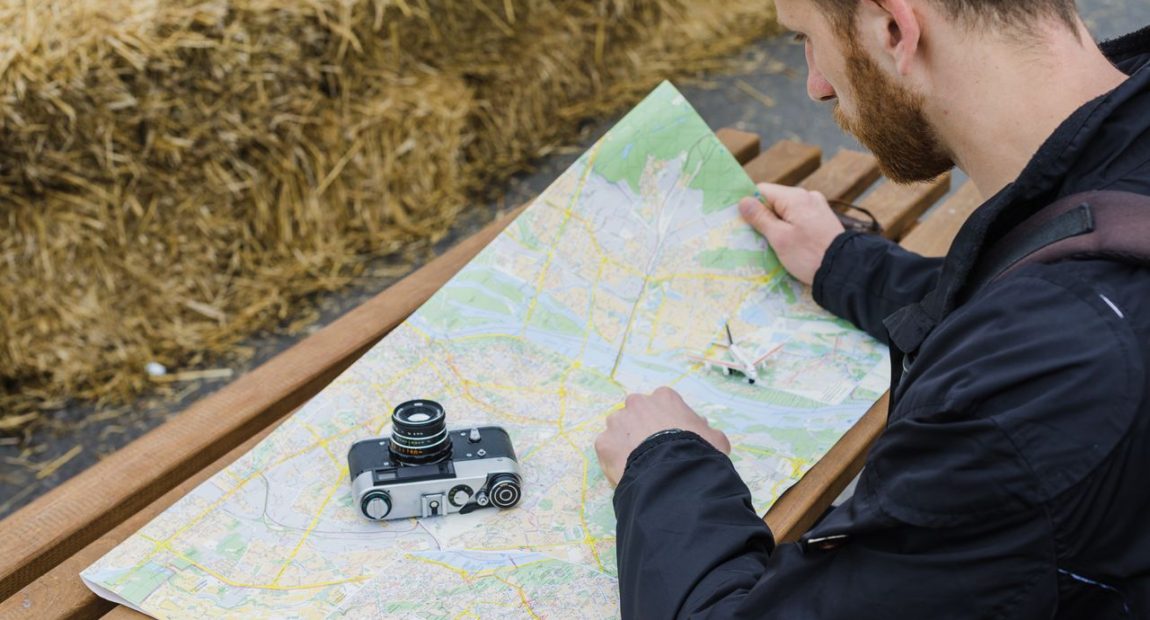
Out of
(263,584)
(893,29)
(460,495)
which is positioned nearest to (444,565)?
(460,495)

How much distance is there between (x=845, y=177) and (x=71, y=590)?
176 centimetres

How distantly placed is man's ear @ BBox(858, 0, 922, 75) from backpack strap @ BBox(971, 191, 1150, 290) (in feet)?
0.81

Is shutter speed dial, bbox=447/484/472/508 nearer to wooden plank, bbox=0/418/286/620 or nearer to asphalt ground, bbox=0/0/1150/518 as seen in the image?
wooden plank, bbox=0/418/286/620

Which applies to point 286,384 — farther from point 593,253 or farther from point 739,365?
point 739,365

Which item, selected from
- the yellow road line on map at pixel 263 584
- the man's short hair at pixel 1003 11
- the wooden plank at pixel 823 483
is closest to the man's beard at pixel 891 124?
→ the man's short hair at pixel 1003 11

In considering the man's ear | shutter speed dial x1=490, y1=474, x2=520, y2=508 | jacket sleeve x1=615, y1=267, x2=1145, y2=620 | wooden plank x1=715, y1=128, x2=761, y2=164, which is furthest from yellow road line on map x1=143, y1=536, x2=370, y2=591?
wooden plank x1=715, y1=128, x2=761, y2=164

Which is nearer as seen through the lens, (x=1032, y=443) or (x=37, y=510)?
(x=1032, y=443)

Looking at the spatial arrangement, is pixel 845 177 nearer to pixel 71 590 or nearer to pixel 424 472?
pixel 424 472

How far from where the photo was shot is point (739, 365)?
1923mm

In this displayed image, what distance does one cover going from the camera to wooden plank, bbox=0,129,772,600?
163 cm

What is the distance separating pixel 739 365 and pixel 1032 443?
0.84 m

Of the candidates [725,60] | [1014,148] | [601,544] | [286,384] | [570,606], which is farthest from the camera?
[725,60]

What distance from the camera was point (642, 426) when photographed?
1.70 m

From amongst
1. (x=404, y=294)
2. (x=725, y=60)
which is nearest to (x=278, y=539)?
(x=404, y=294)
